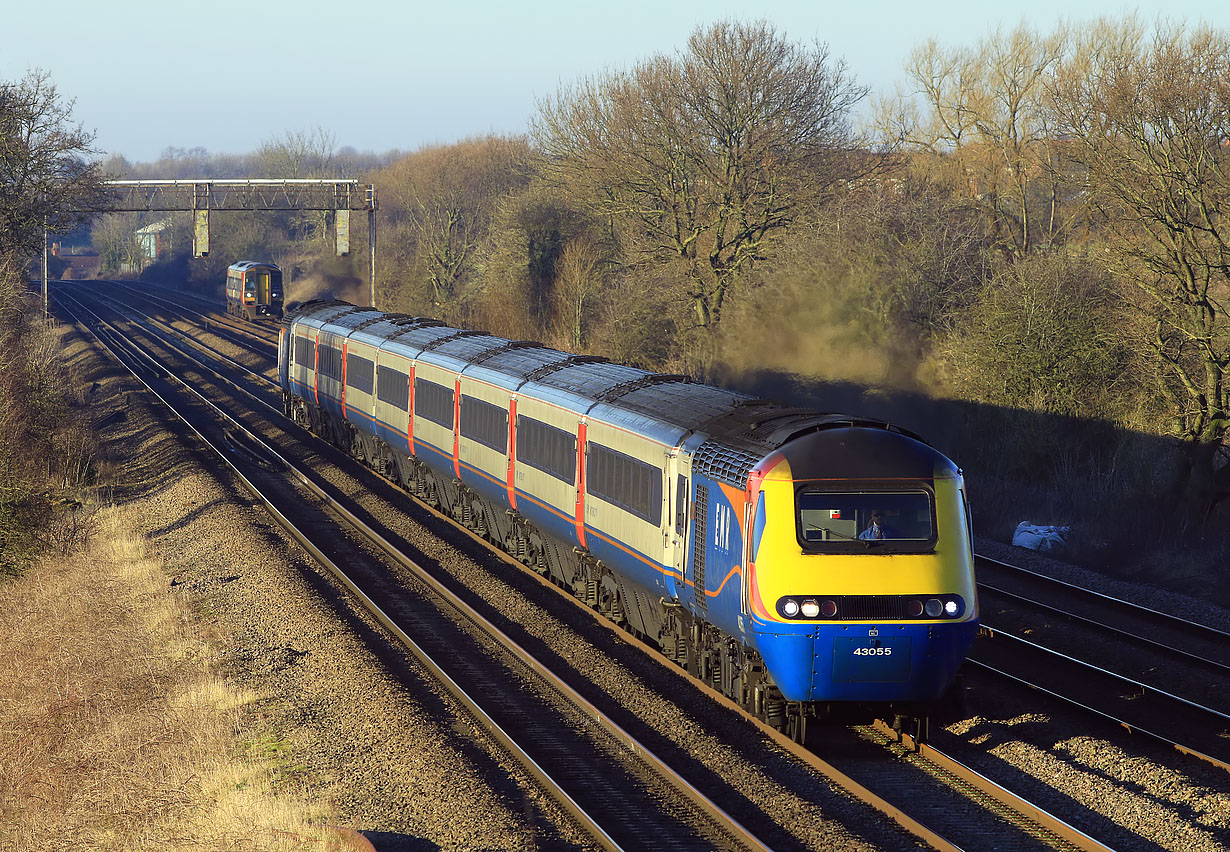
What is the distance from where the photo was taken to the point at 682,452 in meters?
13.1

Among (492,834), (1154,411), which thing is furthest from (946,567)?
(1154,411)

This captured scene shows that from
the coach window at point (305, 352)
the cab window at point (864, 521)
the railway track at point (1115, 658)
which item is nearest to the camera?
the cab window at point (864, 521)

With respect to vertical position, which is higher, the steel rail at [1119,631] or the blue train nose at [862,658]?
the blue train nose at [862,658]

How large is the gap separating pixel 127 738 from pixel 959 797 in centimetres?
873

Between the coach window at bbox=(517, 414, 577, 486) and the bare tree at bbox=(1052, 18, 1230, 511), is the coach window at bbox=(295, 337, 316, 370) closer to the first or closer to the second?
the coach window at bbox=(517, 414, 577, 486)

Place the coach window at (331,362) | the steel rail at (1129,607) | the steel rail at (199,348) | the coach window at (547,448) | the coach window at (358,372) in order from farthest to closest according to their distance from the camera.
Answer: the steel rail at (199,348) < the coach window at (331,362) < the coach window at (358,372) < the coach window at (547,448) < the steel rail at (1129,607)

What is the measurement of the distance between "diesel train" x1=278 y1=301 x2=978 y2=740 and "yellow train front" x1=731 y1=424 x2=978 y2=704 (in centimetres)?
1

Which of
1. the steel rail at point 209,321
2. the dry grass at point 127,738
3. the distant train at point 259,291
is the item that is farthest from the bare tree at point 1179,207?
the distant train at point 259,291

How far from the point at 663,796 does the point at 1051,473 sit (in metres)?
17.6

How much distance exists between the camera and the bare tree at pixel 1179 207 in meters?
21.9

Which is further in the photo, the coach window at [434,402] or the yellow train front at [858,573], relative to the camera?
the coach window at [434,402]

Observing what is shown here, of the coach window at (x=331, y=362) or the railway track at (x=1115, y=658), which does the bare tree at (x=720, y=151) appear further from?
the railway track at (x=1115, y=658)

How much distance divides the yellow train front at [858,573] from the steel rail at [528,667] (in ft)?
4.67

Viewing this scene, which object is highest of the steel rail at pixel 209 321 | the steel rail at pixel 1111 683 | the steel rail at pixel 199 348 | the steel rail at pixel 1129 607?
the steel rail at pixel 209 321
